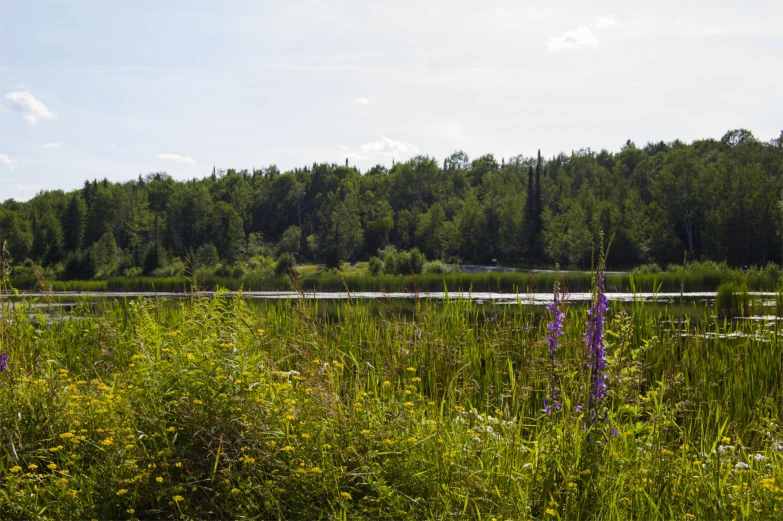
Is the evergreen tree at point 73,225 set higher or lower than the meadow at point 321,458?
higher

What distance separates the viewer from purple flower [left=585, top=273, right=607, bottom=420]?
11.1ft

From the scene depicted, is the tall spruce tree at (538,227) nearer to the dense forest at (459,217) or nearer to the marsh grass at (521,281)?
the dense forest at (459,217)

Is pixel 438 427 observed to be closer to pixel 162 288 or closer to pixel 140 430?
pixel 140 430

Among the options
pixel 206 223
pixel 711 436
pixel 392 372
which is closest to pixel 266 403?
pixel 392 372

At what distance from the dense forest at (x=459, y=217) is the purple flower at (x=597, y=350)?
48.5 meters

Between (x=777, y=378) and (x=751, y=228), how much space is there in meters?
54.9

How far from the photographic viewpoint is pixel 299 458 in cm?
322

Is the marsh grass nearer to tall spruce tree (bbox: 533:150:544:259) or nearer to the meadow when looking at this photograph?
the meadow

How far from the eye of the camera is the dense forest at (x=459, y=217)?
2281 inches

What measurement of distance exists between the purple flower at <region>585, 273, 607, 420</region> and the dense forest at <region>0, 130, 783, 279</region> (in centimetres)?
4846

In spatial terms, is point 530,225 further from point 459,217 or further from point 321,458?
point 321,458

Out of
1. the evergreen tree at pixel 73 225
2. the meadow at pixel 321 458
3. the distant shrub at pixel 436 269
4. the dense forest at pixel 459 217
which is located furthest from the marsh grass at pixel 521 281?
the evergreen tree at pixel 73 225

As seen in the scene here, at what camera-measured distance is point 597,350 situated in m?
3.48

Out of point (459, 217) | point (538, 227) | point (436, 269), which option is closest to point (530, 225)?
point (538, 227)
